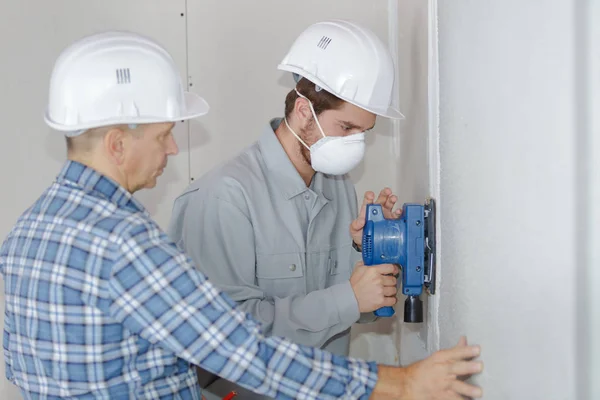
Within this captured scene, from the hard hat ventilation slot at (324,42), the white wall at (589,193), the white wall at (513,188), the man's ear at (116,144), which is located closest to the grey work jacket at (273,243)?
the hard hat ventilation slot at (324,42)

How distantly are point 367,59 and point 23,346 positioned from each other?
1048 mm

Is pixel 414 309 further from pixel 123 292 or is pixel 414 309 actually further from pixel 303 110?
pixel 123 292

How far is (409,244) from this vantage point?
1648 millimetres

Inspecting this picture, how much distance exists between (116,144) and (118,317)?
0.31 meters

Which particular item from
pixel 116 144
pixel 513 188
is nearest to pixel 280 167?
pixel 116 144

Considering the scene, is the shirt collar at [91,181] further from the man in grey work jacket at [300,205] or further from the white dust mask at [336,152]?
the white dust mask at [336,152]

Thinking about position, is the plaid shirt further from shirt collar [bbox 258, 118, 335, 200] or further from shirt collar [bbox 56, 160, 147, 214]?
shirt collar [bbox 258, 118, 335, 200]

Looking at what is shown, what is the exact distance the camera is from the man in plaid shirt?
111 cm

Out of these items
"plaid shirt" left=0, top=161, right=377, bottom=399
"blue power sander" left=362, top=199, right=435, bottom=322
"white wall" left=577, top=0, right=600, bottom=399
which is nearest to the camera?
"white wall" left=577, top=0, right=600, bottom=399

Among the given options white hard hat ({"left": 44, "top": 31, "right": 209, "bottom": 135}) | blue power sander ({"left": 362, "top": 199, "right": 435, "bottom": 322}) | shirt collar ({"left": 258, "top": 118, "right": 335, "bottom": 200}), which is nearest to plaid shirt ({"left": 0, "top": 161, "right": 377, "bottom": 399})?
white hard hat ({"left": 44, "top": 31, "right": 209, "bottom": 135})

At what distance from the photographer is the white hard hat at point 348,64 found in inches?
68.4

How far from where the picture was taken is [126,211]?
117cm

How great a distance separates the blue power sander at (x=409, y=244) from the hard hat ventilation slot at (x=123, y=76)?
28.7 inches

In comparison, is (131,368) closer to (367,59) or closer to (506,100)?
(506,100)
